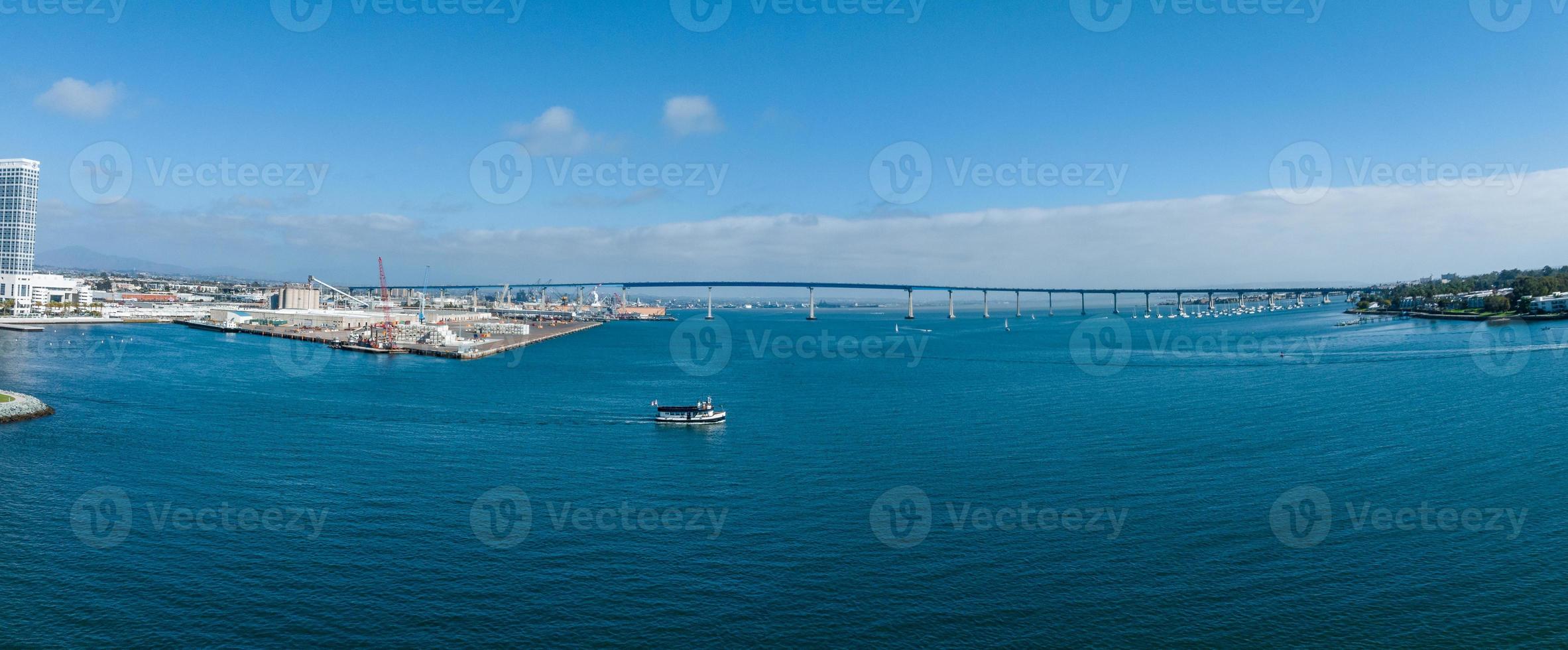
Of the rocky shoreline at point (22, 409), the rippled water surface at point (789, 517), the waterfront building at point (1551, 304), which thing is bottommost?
the rippled water surface at point (789, 517)

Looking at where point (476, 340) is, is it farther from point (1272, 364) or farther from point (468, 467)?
point (1272, 364)

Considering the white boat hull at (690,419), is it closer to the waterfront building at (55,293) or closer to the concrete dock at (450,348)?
the concrete dock at (450,348)

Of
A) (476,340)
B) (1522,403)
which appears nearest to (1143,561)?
(1522,403)

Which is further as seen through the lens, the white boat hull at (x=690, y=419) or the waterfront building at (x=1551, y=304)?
the waterfront building at (x=1551, y=304)

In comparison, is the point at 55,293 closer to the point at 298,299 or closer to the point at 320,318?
the point at 298,299

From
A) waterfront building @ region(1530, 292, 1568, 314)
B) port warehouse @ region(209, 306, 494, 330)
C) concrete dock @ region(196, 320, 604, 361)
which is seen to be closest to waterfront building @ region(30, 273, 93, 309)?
port warehouse @ region(209, 306, 494, 330)

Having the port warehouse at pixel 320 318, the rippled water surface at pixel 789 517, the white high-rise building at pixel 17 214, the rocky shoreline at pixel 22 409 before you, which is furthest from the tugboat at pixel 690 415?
the white high-rise building at pixel 17 214

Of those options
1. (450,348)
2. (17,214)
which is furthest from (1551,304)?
(17,214)
